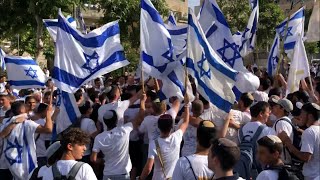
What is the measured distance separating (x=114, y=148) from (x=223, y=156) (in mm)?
2936

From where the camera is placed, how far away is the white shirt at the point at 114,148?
261 inches

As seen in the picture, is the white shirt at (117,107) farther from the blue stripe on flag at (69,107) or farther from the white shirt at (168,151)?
the white shirt at (168,151)

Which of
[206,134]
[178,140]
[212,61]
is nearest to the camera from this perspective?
[206,134]

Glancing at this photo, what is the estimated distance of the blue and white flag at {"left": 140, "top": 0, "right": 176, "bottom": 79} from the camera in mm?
8195

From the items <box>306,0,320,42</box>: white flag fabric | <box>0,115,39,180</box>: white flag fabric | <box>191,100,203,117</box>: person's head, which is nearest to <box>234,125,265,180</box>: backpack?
<box>191,100,203,117</box>: person's head

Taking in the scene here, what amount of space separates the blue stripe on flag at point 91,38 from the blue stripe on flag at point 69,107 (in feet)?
3.26

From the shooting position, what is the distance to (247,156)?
6.42 m

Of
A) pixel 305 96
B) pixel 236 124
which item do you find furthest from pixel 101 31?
pixel 305 96

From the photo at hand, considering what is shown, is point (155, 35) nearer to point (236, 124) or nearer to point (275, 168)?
point (236, 124)

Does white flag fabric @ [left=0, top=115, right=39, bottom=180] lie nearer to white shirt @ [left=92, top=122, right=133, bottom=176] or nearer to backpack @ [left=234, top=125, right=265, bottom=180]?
white shirt @ [left=92, top=122, right=133, bottom=176]

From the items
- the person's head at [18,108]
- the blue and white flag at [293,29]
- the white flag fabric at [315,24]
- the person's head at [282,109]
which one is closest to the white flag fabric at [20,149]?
the person's head at [18,108]

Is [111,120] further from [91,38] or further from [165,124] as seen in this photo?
[91,38]

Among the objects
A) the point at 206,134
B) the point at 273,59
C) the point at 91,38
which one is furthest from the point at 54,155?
the point at 273,59

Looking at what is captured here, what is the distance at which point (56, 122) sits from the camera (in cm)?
760
